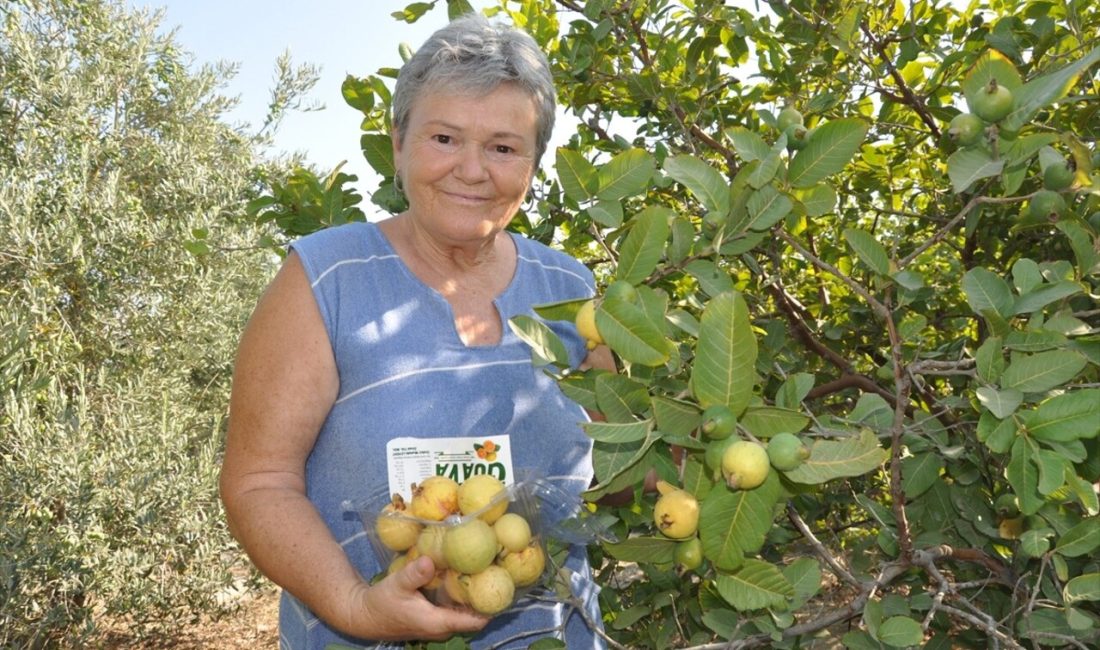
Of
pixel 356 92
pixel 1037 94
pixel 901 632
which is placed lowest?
pixel 901 632

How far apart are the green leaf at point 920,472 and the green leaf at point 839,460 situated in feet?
2.32

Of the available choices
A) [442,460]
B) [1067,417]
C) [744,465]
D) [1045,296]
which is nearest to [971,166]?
[1045,296]

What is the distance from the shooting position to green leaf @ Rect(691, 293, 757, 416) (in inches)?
41.6

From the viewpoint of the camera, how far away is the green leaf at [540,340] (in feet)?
4.21

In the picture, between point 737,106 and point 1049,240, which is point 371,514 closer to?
point 1049,240

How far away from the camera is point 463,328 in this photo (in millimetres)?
1767

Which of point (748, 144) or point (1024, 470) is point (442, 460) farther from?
point (1024, 470)

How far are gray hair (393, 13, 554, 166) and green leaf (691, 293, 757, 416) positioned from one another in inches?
31.6

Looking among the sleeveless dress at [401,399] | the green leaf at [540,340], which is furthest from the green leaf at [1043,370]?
the sleeveless dress at [401,399]

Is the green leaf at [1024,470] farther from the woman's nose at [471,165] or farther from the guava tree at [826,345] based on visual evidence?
the woman's nose at [471,165]

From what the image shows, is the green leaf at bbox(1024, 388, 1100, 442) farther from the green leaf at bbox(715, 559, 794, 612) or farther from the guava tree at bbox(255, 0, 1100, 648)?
the green leaf at bbox(715, 559, 794, 612)

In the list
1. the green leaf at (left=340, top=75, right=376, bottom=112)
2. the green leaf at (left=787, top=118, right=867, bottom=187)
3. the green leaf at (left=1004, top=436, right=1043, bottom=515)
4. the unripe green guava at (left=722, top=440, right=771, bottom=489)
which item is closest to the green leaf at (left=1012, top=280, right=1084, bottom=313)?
the green leaf at (left=1004, top=436, right=1043, bottom=515)

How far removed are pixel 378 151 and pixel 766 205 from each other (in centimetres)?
120

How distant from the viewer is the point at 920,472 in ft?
5.77
